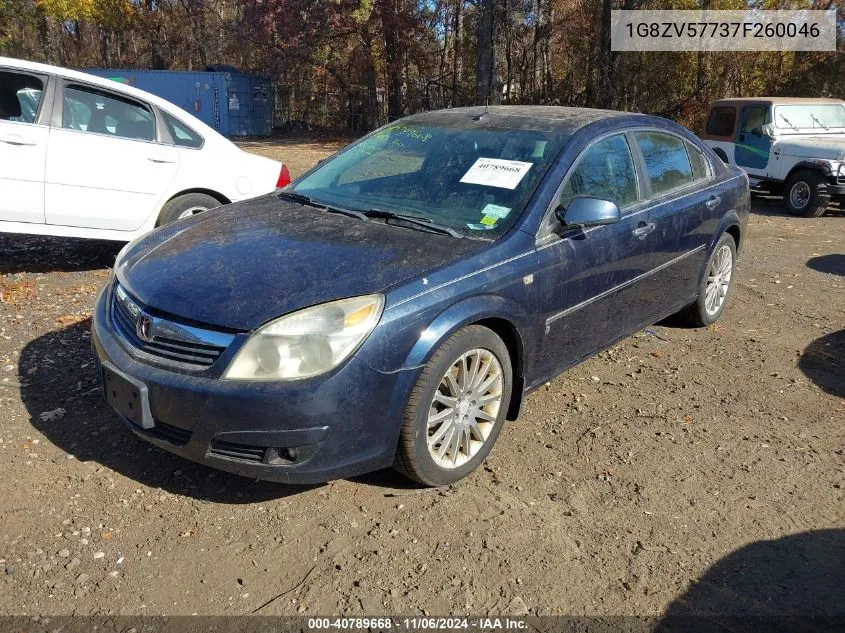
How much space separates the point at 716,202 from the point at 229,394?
154 inches

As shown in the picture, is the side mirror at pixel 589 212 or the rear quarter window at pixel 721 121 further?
the rear quarter window at pixel 721 121

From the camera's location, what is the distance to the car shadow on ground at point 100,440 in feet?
11.0

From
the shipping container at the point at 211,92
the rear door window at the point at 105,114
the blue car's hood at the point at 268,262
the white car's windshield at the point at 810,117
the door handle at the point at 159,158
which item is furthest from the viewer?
the shipping container at the point at 211,92

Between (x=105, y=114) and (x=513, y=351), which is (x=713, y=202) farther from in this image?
(x=105, y=114)

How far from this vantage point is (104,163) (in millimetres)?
6055

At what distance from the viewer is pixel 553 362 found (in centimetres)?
394

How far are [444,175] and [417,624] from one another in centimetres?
238

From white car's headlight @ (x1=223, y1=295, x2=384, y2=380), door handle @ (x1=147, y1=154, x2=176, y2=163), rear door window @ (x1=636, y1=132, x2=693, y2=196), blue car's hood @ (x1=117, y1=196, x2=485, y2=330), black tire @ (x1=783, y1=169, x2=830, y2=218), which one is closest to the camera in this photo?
white car's headlight @ (x1=223, y1=295, x2=384, y2=380)

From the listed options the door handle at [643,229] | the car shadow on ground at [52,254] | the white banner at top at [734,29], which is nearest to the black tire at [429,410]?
the door handle at [643,229]

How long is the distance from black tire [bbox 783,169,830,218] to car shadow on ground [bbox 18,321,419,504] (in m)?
10.0

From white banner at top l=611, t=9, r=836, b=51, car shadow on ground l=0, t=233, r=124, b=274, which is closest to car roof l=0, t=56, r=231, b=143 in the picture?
car shadow on ground l=0, t=233, r=124, b=274

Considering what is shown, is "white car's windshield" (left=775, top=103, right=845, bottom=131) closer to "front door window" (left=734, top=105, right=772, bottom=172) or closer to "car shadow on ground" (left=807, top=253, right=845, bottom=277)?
"front door window" (left=734, top=105, right=772, bottom=172)

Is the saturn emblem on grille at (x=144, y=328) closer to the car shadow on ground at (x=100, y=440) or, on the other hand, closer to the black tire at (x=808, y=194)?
the car shadow on ground at (x=100, y=440)

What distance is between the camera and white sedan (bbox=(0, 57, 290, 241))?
5.78 m
